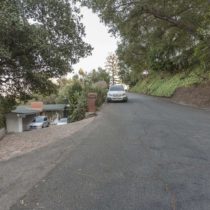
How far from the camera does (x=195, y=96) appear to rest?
21.7 meters

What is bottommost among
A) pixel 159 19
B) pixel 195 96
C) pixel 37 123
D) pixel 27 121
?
pixel 37 123

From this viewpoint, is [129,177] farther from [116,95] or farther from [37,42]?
[116,95]

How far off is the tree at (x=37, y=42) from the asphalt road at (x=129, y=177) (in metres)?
5.02

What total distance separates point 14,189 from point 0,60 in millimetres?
8507

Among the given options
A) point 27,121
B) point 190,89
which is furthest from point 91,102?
point 27,121

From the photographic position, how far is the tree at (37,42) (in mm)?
10852

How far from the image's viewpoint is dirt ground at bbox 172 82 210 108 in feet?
64.7

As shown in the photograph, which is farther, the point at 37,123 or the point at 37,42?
the point at 37,123

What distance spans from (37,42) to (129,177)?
7.80 m

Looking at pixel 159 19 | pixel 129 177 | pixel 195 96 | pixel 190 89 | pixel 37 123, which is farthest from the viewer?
pixel 37 123

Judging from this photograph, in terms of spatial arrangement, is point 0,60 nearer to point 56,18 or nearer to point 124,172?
point 56,18

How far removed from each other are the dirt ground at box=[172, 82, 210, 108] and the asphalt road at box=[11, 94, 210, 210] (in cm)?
1158

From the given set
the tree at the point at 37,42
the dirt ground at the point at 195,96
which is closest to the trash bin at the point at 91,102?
the tree at the point at 37,42

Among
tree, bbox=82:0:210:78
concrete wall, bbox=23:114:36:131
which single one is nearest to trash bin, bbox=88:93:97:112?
tree, bbox=82:0:210:78
